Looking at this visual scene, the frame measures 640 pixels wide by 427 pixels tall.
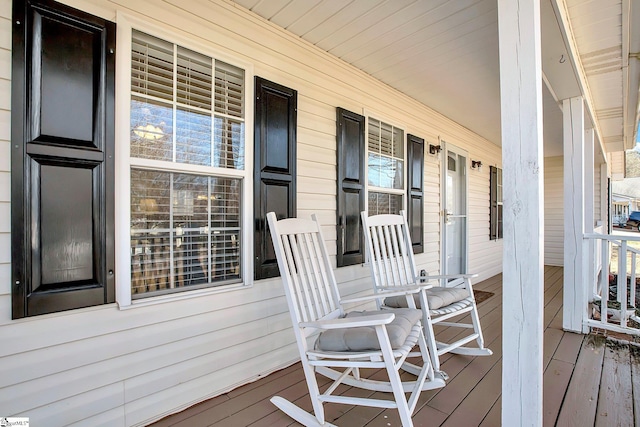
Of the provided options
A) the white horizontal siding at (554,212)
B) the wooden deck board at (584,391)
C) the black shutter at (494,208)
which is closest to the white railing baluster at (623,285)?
the wooden deck board at (584,391)

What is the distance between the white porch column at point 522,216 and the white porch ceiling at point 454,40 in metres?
0.56

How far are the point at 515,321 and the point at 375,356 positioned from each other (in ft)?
2.03

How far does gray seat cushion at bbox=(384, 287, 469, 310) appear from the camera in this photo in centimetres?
220

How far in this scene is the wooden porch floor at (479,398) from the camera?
1704 mm

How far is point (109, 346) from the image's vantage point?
1.58m

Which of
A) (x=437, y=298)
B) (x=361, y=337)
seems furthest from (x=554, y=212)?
(x=361, y=337)

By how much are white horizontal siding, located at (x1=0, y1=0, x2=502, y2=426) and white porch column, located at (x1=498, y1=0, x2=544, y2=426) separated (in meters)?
1.48

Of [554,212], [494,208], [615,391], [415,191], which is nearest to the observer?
[615,391]

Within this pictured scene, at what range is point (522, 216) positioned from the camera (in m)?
1.32

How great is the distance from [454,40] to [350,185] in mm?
1398

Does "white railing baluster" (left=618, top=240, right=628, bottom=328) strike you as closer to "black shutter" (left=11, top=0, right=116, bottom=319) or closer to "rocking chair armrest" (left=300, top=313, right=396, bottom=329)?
"rocking chair armrest" (left=300, top=313, right=396, bottom=329)

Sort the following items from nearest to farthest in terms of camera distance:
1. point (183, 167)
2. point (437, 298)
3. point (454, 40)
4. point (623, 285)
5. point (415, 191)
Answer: point (183, 167) < point (437, 298) < point (454, 40) < point (623, 285) < point (415, 191)

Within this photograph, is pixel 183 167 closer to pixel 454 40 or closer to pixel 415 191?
pixel 454 40

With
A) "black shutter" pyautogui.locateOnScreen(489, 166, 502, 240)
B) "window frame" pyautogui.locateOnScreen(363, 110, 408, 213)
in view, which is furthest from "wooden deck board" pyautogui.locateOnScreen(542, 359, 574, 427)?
"black shutter" pyautogui.locateOnScreen(489, 166, 502, 240)
